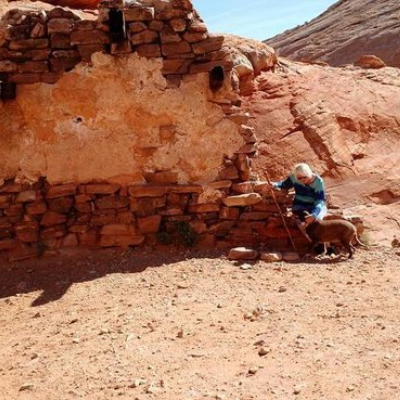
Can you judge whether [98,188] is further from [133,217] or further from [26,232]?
[26,232]

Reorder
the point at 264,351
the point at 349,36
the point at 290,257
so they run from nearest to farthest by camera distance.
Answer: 1. the point at 264,351
2. the point at 290,257
3. the point at 349,36

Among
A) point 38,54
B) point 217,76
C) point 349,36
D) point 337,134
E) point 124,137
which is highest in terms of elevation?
point 349,36

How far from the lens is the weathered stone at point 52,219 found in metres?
6.15

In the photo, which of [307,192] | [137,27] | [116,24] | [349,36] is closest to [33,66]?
[116,24]

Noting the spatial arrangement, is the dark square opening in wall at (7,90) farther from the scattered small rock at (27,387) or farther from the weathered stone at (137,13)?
the scattered small rock at (27,387)

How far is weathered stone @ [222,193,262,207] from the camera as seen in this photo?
20.4 feet

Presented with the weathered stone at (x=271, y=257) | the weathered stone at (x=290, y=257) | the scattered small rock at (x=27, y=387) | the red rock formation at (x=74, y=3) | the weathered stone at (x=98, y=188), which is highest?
the red rock formation at (x=74, y=3)

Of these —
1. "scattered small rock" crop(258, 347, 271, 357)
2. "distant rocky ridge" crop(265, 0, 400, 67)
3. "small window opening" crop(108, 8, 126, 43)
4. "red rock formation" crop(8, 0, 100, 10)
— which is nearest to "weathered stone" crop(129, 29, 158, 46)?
"small window opening" crop(108, 8, 126, 43)

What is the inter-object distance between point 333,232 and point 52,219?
2987 mm

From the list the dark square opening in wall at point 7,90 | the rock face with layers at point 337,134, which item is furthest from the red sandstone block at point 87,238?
the rock face with layers at point 337,134

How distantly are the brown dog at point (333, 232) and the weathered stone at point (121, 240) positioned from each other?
1825 mm

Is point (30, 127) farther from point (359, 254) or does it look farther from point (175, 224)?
point (359, 254)

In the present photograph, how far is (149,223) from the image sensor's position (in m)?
6.22

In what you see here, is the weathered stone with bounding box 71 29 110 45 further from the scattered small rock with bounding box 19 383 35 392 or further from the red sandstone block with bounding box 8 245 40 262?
the scattered small rock with bounding box 19 383 35 392
